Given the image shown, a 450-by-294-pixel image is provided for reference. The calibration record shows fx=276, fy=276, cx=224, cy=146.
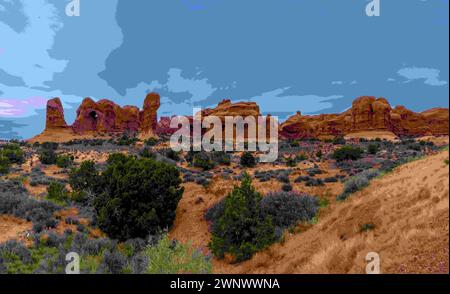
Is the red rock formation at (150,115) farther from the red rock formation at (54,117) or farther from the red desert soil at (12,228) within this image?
the red desert soil at (12,228)

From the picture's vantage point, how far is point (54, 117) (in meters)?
76.6

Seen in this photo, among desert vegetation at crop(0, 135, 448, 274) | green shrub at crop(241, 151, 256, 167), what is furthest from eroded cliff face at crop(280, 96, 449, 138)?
desert vegetation at crop(0, 135, 448, 274)

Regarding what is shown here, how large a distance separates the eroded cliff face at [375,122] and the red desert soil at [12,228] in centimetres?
7143

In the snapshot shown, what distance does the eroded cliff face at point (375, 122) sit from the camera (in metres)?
68.5

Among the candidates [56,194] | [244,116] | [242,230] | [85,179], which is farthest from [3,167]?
[244,116]

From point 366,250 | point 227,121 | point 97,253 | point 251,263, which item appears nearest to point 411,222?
point 366,250

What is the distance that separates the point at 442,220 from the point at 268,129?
65025 mm

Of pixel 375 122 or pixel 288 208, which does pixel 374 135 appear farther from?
pixel 288 208

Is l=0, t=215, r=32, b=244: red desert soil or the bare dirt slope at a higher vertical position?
the bare dirt slope

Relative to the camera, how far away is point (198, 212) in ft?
47.0

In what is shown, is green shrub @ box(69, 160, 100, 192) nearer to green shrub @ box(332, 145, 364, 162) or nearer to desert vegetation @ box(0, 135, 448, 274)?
desert vegetation @ box(0, 135, 448, 274)

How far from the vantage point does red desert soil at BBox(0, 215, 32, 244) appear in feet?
33.1
